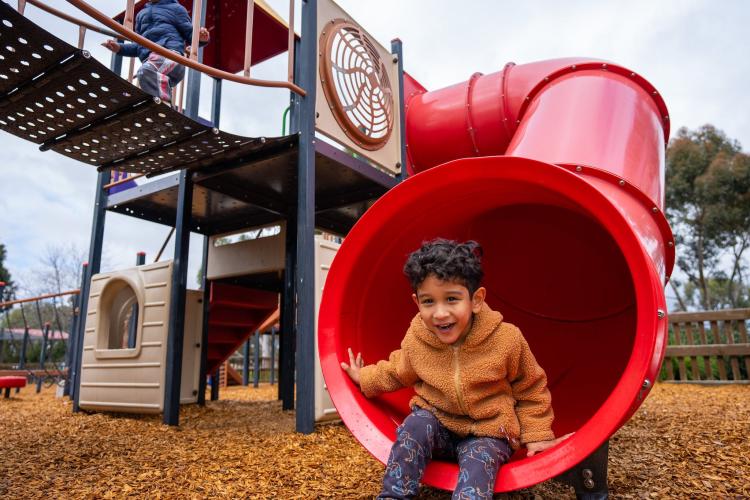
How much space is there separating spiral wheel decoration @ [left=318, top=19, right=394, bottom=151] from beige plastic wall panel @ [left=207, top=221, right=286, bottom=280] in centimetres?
171

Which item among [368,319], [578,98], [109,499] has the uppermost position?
[578,98]

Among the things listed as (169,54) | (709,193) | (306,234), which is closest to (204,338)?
(306,234)

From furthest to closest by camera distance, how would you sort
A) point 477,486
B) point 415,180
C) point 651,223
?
point 651,223, point 415,180, point 477,486

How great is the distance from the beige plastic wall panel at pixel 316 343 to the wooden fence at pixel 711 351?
5.62 metres

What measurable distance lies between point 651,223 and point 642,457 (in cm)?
121

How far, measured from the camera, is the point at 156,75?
3.23 m

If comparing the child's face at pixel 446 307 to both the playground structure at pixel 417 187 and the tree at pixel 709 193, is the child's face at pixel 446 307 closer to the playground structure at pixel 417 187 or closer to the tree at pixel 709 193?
the playground structure at pixel 417 187

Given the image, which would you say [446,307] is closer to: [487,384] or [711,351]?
[487,384]

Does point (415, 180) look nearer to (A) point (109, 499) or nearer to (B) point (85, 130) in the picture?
(A) point (109, 499)

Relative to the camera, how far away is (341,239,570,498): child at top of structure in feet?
5.58

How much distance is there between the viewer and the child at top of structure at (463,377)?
5.58 feet

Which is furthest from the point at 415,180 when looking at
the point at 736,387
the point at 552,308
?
the point at 736,387

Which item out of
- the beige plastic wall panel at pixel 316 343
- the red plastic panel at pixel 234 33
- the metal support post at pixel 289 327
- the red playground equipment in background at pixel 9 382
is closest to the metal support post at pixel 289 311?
the metal support post at pixel 289 327

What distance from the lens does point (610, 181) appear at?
2197mm
